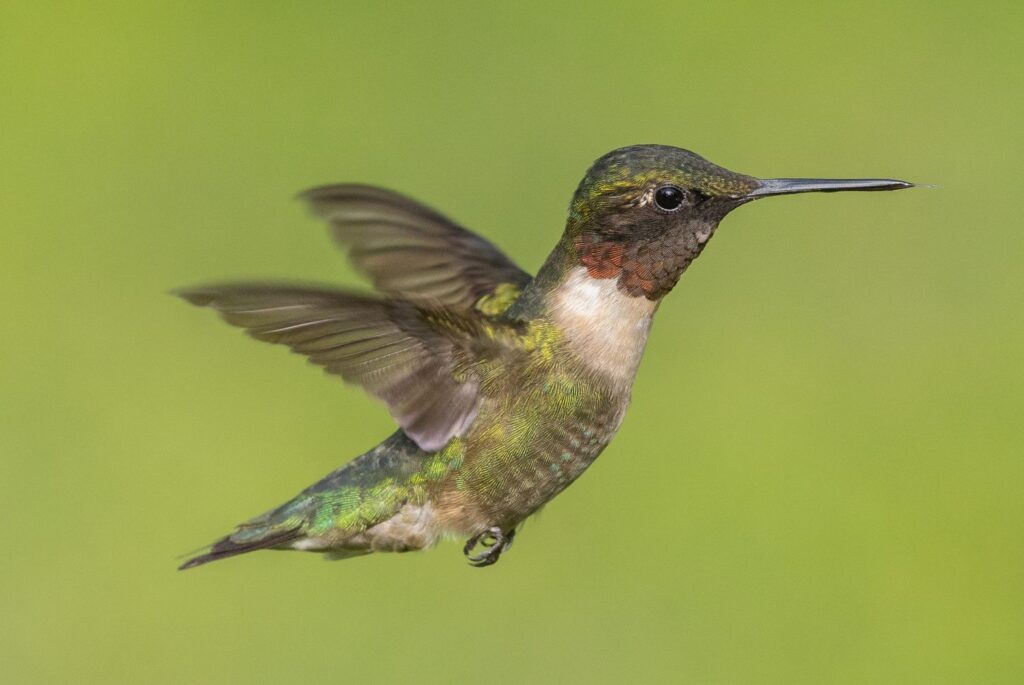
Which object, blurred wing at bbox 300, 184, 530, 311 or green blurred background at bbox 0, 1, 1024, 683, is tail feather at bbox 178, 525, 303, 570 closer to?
blurred wing at bbox 300, 184, 530, 311

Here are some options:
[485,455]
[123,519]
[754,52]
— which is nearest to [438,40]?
[754,52]

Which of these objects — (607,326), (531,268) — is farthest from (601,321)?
(531,268)

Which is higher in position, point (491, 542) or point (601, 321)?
point (601, 321)

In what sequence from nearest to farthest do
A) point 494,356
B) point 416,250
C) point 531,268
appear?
point 494,356
point 416,250
point 531,268

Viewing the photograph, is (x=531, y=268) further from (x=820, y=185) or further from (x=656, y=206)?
(x=820, y=185)

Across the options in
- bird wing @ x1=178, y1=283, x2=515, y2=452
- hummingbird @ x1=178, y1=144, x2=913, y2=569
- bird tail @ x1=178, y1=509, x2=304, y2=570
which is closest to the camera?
bird wing @ x1=178, y1=283, x2=515, y2=452

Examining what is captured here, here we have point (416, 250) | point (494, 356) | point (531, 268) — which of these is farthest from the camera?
point (531, 268)

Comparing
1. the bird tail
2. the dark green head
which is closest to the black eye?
the dark green head

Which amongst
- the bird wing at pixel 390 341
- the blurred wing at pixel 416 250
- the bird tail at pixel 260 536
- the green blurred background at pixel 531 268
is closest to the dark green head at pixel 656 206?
the bird wing at pixel 390 341
